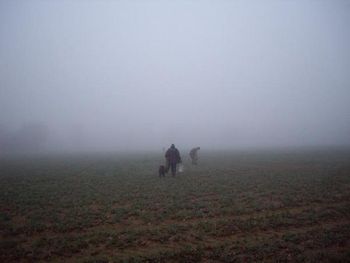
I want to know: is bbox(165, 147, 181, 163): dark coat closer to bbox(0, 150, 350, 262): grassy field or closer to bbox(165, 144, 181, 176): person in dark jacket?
bbox(165, 144, 181, 176): person in dark jacket

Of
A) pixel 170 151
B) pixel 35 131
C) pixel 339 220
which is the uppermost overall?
pixel 35 131

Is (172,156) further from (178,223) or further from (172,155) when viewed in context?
(178,223)

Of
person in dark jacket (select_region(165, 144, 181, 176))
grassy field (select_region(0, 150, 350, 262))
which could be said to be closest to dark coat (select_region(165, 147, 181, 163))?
person in dark jacket (select_region(165, 144, 181, 176))

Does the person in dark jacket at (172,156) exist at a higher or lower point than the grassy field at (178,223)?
higher

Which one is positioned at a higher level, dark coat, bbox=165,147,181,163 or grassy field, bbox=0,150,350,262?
dark coat, bbox=165,147,181,163

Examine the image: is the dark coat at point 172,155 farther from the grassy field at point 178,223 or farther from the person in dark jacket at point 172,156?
the grassy field at point 178,223

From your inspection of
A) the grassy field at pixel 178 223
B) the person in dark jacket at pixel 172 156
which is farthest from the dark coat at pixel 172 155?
the grassy field at pixel 178 223

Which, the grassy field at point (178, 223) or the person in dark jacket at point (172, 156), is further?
the person in dark jacket at point (172, 156)

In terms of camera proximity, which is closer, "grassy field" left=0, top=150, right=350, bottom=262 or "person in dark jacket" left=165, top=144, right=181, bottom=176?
"grassy field" left=0, top=150, right=350, bottom=262

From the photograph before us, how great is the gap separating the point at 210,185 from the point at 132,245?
10443 millimetres

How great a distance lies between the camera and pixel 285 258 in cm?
748

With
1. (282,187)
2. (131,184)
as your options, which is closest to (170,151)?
(131,184)

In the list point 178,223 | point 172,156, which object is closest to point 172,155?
point 172,156

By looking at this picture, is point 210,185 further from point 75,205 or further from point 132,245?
point 132,245
